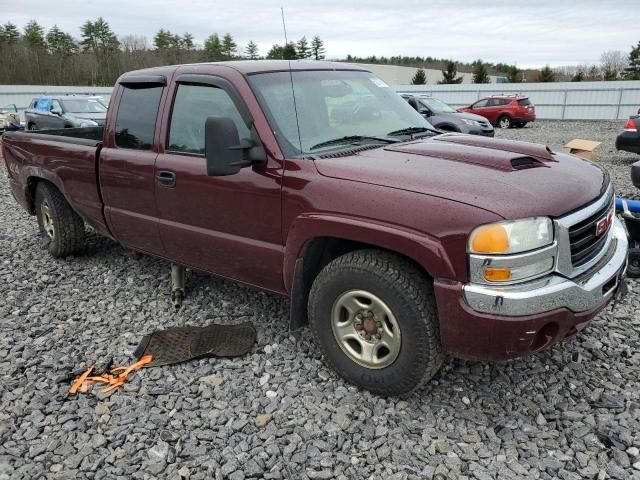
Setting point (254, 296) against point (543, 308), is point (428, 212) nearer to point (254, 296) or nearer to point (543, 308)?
point (543, 308)

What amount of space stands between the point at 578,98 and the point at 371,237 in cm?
2674

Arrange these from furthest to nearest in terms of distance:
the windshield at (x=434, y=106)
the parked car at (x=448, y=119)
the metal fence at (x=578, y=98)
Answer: the metal fence at (x=578, y=98) → the windshield at (x=434, y=106) → the parked car at (x=448, y=119)

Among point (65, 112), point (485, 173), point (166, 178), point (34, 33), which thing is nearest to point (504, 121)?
point (65, 112)

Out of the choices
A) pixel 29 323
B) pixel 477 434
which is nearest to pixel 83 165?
pixel 29 323

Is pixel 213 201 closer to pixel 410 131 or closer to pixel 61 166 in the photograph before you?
pixel 410 131

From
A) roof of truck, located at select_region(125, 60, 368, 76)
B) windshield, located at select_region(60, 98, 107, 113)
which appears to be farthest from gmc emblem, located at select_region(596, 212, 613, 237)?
windshield, located at select_region(60, 98, 107, 113)

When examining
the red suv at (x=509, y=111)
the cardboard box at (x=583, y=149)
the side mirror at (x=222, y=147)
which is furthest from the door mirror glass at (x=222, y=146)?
the red suv at (x=509, y=111)

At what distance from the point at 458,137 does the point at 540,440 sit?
209cm

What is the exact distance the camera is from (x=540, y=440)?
8.93ft

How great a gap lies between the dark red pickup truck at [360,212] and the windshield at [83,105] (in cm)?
1394

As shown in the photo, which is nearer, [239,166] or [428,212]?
[428,212]

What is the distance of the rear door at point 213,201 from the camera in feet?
10.9

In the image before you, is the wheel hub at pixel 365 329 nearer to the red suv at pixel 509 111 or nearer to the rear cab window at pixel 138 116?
the rear cab window at pixel 138 116

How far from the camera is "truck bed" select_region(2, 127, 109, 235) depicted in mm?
4641
